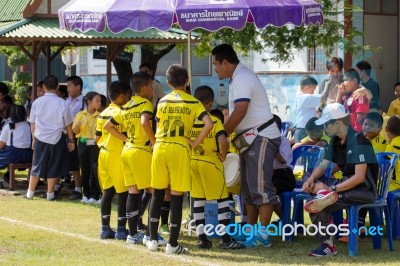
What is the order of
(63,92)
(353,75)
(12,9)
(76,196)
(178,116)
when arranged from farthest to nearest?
(12,9)
(63,92)
(76,196)
(353,75)
(178,116)

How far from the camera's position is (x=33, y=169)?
14531 mm

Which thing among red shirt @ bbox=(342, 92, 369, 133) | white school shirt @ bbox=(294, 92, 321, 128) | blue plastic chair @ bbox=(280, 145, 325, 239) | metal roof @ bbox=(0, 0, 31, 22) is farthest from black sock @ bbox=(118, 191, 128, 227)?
metal roof @ bbox=(0, 0, 31, 22)

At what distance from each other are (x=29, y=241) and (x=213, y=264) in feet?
7.95

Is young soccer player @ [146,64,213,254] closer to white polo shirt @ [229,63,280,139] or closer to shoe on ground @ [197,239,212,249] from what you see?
shoe on ground @ [197,239,212,249]

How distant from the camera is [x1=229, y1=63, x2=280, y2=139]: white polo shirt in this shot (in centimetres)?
984

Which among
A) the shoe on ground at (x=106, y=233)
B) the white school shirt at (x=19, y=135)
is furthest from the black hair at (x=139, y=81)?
the white school shirt at (x=19, y=135)

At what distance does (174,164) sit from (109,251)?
3.74ft

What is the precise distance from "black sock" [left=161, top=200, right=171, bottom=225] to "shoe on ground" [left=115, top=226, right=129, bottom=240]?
1.49 ft

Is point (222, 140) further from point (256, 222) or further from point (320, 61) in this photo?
point (320, 61)

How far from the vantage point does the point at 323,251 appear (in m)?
9.36

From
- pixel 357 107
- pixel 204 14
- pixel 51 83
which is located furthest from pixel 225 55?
pixel 51 83

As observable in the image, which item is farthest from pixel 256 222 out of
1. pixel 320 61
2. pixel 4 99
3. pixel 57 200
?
pixel 320 61

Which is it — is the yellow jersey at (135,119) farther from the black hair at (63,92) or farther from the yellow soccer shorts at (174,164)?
the black hair at (63,92)

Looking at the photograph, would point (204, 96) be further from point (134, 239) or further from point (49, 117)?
point (49, 117)
